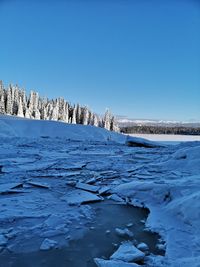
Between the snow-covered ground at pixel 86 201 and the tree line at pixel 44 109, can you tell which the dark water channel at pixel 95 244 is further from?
the tree line at pixel 44 109

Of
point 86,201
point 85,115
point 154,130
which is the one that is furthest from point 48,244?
point 154,130

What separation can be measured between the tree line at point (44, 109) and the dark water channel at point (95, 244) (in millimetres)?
48695

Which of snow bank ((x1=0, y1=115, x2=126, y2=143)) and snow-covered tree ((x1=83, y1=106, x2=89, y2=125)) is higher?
snow-covered tree ((x1=83, y1=106, x2=89, y2=125))

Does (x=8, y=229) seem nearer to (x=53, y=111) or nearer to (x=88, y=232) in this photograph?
(x=88, y=232)

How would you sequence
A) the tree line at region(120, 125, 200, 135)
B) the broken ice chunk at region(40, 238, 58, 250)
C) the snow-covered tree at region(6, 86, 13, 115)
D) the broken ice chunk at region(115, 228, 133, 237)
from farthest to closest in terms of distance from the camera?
1. the tree line at region(120, 125, 200, 135)
2. the snow-covered tree at region(6, 86, 13, 115)
3. the broken ice chunk at region(115, 228, 133, 237)
4. the broken ice chunk at region(40, 238, 58, 250)

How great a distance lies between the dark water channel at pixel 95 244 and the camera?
9.82 feet

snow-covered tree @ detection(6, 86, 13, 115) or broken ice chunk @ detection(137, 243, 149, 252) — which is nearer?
broken ice chunk @ detection(137, 243, 149, 252)

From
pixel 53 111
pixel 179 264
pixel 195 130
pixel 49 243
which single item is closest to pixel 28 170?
pixel 49 243

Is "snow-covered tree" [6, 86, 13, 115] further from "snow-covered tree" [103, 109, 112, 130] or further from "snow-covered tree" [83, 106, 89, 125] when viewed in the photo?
"snow-covered tree" [103, 109, 112, 130]

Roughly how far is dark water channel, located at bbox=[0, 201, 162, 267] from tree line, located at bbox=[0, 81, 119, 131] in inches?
1917

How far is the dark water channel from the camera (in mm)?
2992

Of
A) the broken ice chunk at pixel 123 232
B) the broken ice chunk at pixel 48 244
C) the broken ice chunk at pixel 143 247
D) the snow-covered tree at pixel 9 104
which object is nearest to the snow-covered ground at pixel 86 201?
the broken ice chunk at pixel 48 244

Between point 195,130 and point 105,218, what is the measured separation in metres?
111

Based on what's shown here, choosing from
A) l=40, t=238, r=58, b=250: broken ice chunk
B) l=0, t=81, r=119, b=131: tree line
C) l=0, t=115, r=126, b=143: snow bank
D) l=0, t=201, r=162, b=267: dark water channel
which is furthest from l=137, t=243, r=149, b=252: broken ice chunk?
l=0, t=81, r=119, b=131: tree line
